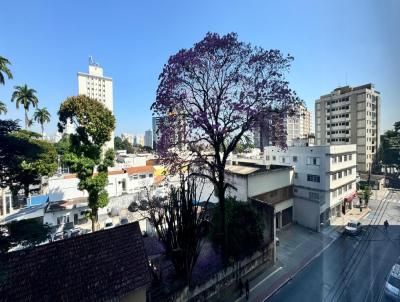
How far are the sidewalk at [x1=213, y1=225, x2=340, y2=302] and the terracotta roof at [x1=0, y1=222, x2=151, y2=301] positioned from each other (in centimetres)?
462

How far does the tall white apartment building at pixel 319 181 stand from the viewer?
18344mm

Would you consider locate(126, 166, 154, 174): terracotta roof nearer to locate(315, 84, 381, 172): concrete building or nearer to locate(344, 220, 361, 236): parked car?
locate(344, 220, 361, 236): parked car

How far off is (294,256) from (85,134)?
642 inches

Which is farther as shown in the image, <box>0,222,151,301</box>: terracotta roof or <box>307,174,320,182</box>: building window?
<box>307,174,320,182</box>: building window

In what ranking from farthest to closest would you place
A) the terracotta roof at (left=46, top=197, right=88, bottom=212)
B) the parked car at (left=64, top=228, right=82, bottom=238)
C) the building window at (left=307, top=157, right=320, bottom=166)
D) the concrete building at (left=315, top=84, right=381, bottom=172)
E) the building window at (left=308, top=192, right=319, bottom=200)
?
1. the concrete building at (left=315, top=84, right=381, bottom=172)
2. the terracotta roof at (left=46, top=197, right=88, bottom=212)
3. the building window at (left=307, top=157, right=320, bottom=166)
4. the building window at (left=308, top=192, right=319, bottom=200)
5. the parked car at (left=64, top=228, right=82, bottom=238)

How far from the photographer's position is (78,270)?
631cm

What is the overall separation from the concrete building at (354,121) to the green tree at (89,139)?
97.2 feet

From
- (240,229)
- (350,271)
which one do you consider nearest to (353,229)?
(350,271)

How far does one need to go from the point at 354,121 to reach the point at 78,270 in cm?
4043

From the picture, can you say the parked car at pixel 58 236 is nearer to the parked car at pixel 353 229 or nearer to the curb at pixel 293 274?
the curb at pixel 293 274

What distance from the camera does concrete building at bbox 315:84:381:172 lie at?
107 feet

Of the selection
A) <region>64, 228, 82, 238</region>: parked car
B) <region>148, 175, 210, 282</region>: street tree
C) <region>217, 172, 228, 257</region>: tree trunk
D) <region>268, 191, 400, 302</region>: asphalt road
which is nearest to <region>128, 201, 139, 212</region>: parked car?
<region>64, 228, 82, 238</region>: parked car

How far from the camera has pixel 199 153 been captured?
33.7ft

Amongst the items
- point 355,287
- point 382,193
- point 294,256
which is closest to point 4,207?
point 294,256
